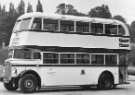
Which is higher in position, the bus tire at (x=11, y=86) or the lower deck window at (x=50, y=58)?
the lower deck window at (x=50, y=58)

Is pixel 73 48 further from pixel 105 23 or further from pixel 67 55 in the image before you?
pixel 105 23

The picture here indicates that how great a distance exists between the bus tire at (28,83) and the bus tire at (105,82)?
4399 millimetres

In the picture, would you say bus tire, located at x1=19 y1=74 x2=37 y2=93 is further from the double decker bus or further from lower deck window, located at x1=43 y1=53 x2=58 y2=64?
lower deck window, located at x1=43 y1=53 x2=58 y2=64

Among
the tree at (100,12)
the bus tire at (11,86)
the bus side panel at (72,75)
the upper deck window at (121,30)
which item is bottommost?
the bus tire at (11,86)

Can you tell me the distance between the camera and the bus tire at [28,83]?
73.2 feet

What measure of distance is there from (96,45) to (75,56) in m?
1.60

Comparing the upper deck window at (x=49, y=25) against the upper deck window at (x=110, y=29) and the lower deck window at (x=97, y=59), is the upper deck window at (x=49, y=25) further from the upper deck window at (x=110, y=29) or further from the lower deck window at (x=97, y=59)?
the upper deck window at (x=110, y=29)

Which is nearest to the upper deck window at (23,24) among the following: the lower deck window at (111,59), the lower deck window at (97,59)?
the lower deck window at (97,59)

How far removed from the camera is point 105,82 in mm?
25641

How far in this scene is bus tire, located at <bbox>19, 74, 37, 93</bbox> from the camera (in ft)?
73.2

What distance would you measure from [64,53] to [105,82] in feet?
10.5

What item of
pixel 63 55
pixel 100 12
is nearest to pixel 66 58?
pixel 63 55

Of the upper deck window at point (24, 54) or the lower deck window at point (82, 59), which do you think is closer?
the upper deck window at point (24, 54)

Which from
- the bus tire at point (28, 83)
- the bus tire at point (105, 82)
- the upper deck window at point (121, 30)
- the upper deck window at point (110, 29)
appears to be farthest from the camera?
the upper deck window at point (121, 30)
